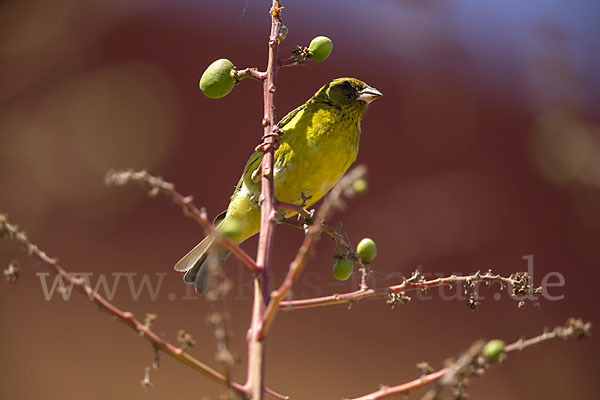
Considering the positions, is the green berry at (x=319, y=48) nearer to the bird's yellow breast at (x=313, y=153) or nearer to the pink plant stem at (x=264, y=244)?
the pink plant stem at (x=264, y=244)

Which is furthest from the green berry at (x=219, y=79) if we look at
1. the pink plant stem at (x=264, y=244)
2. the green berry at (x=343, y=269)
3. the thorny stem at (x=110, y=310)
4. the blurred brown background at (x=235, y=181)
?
the blurred brown background at (x=235, y=181)

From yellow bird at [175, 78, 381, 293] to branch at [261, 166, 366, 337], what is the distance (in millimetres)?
932

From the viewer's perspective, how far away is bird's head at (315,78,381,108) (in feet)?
6.32

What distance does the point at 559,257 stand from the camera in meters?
3.07

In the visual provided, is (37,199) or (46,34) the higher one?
(46,34)

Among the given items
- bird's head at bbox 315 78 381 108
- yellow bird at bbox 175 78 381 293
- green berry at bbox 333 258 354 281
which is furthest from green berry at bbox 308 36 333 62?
bird's head at bbox 315 78 381 108

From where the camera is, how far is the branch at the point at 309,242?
616mm

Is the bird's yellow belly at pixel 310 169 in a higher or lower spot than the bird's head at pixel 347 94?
lower

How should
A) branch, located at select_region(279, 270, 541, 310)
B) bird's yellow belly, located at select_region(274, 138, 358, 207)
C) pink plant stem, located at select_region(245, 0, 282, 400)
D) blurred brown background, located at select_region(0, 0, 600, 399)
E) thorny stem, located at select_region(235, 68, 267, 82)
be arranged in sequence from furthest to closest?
blurred brown background, located at select_region(0, 0, 600, 399) < bird's yellow belly, located at select_region(274, 138, 358, 207) < thorny stem, located at select_region(235, 68, 267, 82) < branch, located at select_region(279, 270, 541, 310) < pink plant stem, located at select_region(245, 0, 282, 400)

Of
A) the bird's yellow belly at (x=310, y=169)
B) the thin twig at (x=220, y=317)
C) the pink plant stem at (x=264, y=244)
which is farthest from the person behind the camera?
the bird's yellow belly at (x=310, y=169)

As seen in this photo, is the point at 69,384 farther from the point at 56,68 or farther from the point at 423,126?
the point at 423,126

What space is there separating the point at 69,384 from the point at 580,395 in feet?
7.45

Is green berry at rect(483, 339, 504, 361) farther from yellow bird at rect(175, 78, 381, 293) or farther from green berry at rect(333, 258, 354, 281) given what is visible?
yellow bird at rect(175, 78, 381, 293)

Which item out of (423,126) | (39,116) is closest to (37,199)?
(39,116)
